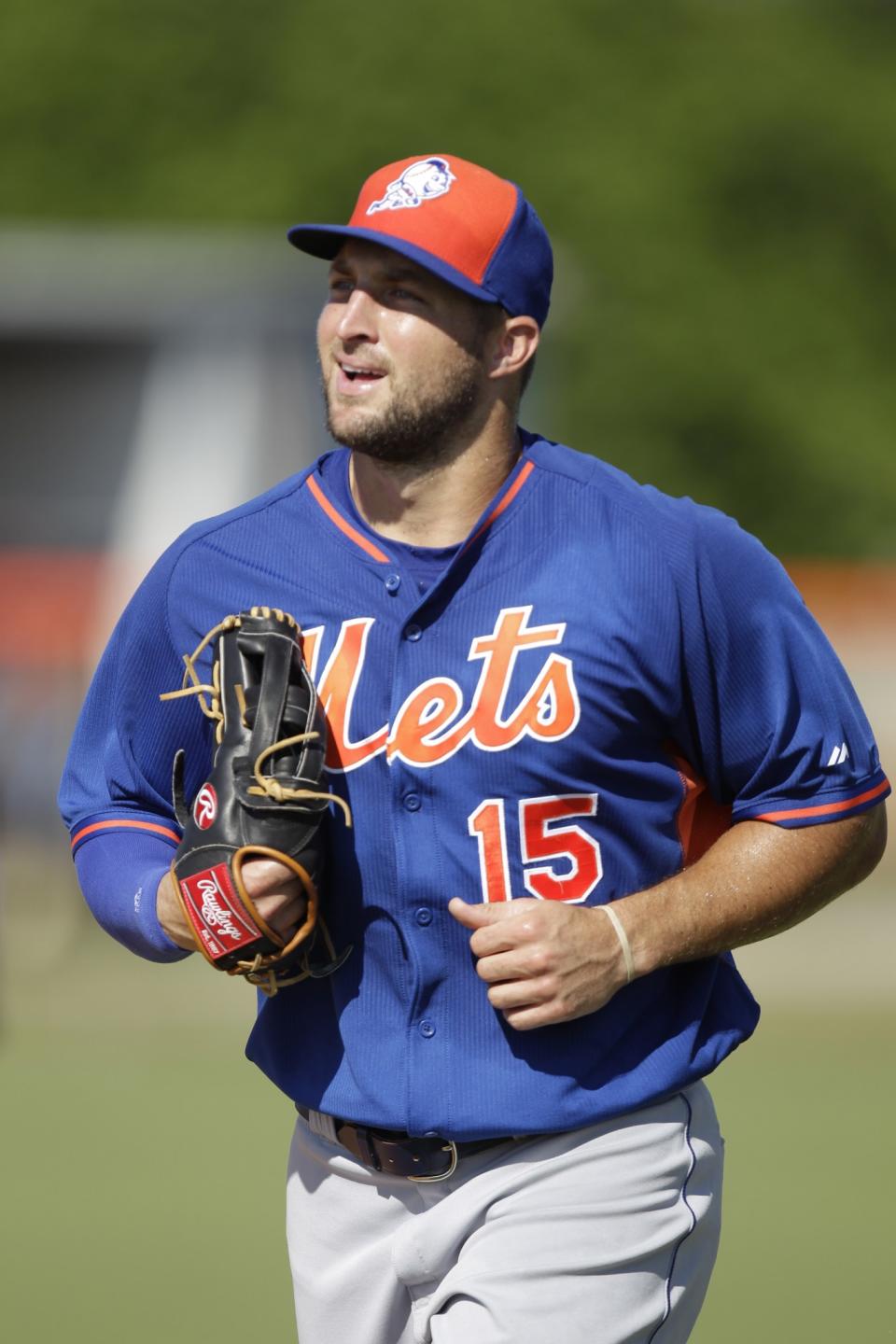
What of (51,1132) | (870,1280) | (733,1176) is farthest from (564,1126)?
(51,1132)

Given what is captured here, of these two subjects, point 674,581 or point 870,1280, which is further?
point 870,1280

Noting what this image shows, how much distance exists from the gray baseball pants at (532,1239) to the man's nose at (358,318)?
4.41 feet

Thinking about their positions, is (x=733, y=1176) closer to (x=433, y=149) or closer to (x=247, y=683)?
(x=247, y=683)

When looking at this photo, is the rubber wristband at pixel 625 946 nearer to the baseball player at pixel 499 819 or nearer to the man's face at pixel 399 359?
the baseball player at pixel 499 819

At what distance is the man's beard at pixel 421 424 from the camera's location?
319cm

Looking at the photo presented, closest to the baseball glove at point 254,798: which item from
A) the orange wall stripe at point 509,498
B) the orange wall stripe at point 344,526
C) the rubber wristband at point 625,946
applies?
the orange wall stripe at point 344,526

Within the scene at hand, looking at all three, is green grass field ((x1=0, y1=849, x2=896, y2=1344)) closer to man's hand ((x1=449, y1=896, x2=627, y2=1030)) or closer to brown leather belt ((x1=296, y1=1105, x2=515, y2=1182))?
brown leather belt ((x1=296, y1=1105, x2=515, y2=1182))

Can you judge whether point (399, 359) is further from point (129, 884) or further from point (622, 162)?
point (622, 162)

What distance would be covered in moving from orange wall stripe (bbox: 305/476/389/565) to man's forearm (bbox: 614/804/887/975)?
2.38 feet

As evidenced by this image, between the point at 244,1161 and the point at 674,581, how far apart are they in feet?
15.0

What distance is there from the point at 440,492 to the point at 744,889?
2.76ft

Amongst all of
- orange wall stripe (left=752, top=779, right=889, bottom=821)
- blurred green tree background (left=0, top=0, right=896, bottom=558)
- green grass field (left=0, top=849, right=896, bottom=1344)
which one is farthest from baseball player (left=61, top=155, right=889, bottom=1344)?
blurred green tree background (left=0, top=0, right=896, bottom=558)

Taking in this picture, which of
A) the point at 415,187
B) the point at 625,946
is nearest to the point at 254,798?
the point at 625,946

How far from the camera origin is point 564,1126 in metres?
3.04
